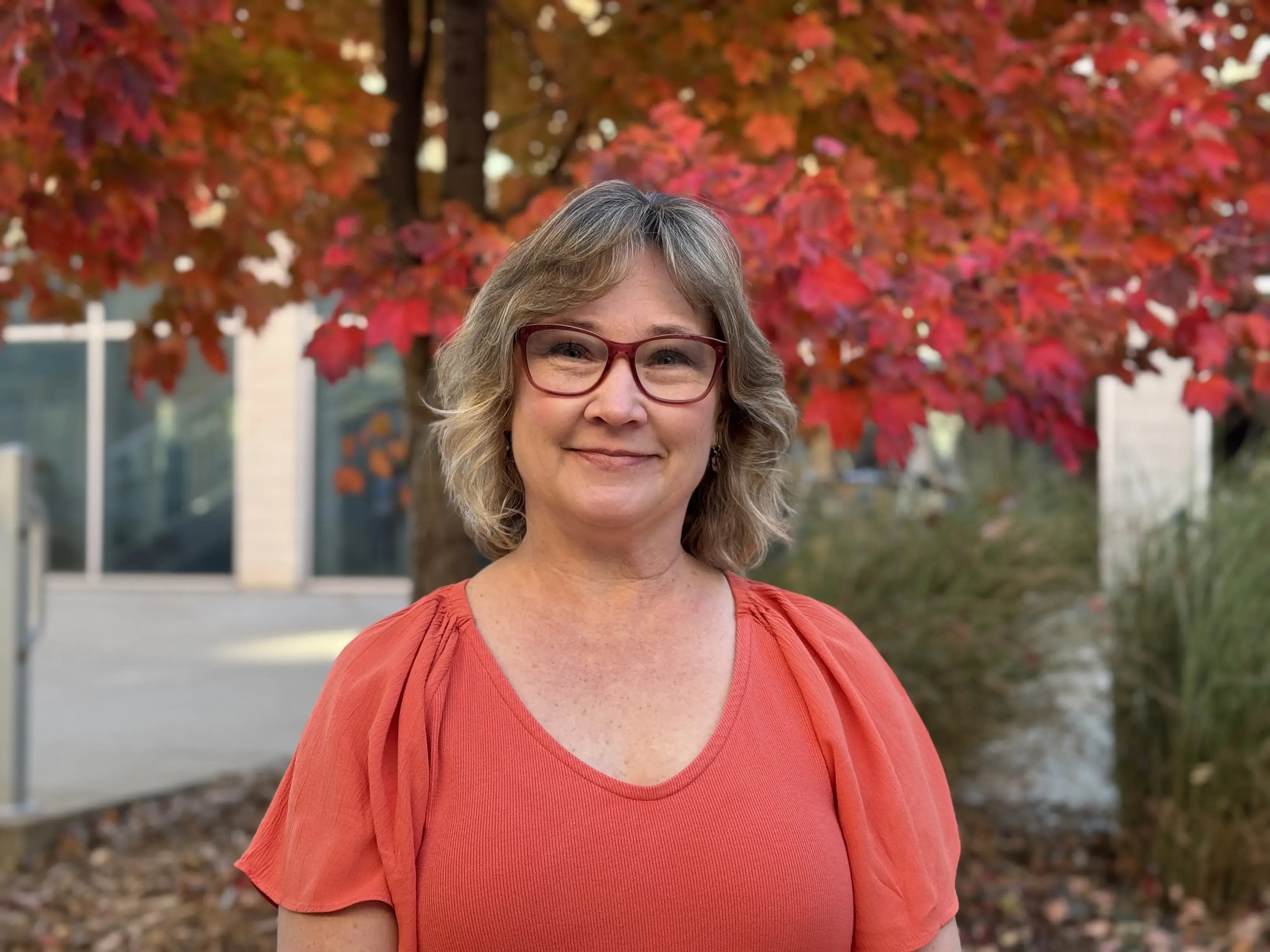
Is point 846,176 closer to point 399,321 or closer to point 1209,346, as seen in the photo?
point 1209,346

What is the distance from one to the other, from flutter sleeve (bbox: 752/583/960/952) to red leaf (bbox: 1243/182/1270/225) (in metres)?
1.92

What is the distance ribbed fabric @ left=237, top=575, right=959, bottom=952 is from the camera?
1.49 metres

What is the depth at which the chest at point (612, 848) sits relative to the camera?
4.88ft

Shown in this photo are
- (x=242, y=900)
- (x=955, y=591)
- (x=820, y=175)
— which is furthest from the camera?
(x=955, y=591)

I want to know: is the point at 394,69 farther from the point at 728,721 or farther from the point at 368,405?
the point at 368,405

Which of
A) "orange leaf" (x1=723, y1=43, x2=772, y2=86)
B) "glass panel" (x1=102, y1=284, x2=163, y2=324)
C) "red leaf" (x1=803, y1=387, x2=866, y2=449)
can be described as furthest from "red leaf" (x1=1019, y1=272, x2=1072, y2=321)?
"glass panel" (x1=102, y1=284, x2=163, y2=324)

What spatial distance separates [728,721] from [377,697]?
41 centimetres

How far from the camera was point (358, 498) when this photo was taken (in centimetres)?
1336

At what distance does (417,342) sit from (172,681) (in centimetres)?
533

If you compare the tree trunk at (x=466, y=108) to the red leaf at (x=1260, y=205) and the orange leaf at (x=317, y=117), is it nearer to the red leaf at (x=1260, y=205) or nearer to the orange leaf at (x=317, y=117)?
the orange leaf at (x=317, y=117)

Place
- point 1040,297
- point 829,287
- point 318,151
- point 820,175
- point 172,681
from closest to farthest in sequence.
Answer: point 829,287, point 820,175, point 1040,297, point 318,151, point 172,681

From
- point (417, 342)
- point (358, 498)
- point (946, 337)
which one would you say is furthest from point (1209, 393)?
point (358, 498)

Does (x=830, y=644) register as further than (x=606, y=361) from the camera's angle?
Yes

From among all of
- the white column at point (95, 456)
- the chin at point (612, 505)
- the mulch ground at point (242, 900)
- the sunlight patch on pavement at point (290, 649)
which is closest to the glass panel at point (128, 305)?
the white column at point (95, 456)
